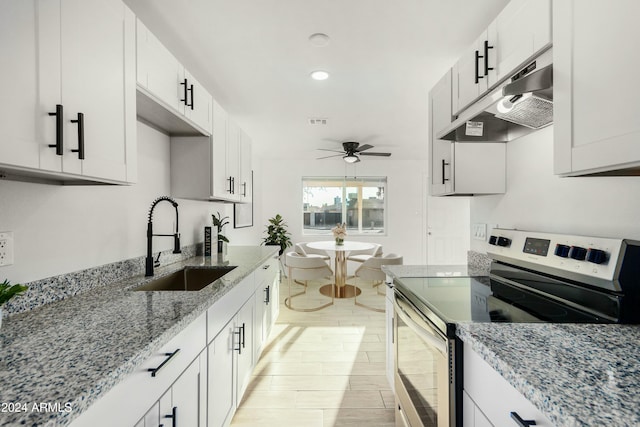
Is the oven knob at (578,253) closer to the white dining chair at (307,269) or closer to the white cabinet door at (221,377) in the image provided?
the white cabinet door at (221,377)

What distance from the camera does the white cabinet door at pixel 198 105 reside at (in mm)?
1903

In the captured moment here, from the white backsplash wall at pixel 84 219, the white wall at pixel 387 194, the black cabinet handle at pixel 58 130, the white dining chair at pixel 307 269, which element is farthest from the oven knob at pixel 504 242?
the white wall at pixel 387 194

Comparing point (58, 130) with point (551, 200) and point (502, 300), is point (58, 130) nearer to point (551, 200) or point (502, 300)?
point (502, 300)

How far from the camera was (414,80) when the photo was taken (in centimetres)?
242

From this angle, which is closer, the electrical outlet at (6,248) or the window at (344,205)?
the electrical outlet at (6,248)

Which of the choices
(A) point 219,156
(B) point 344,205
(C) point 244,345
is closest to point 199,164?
(A) point 219,156

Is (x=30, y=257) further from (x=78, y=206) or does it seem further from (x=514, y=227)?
(x=514, y=227)

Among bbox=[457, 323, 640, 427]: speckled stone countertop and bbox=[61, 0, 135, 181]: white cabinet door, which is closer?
bbox=[457, 323, 640, 427]: speckled stone countertop

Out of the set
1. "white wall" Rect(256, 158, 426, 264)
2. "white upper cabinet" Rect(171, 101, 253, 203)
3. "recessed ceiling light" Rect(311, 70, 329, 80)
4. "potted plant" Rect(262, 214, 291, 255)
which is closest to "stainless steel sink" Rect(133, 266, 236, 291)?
"white upper cabinet" Rect(171, 101, 253, 203)

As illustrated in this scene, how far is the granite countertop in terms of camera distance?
61cm

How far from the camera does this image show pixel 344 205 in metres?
6.18

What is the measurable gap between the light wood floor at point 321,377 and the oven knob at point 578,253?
4.58ft

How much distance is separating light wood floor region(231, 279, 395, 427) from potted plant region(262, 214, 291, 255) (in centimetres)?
205

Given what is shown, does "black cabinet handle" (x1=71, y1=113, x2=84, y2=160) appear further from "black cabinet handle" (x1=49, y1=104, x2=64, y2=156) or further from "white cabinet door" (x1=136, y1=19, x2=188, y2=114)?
"white cabinet door" (x1=136, y1=19, x2=188, y2=114)
